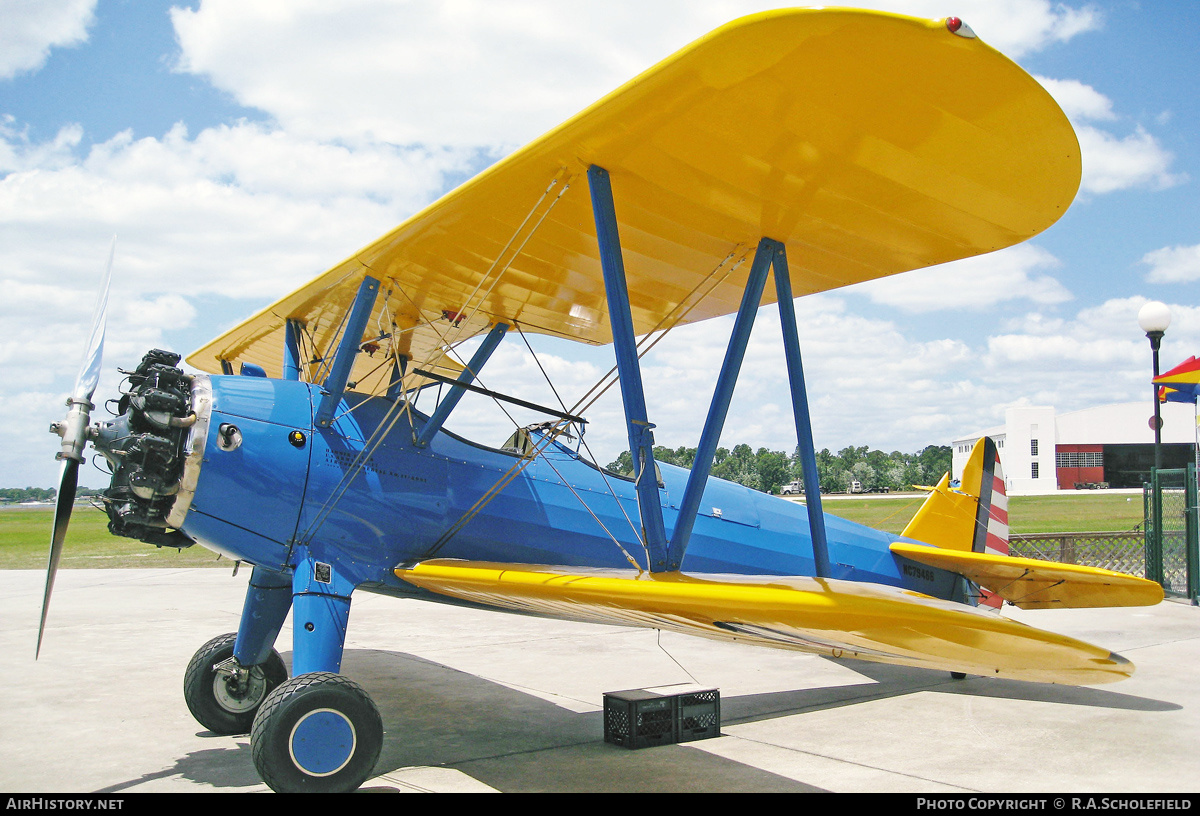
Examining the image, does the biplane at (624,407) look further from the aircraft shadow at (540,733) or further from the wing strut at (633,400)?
the aircraft shadow at (540,733)

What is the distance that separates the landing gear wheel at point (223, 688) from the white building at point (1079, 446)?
3052 inches

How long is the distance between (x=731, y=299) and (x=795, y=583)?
9.70 ft

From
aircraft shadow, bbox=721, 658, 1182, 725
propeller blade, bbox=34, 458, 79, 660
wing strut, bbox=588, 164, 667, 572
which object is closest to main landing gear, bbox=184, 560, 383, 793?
propeller blade, bbox=34, 458, 79, 660

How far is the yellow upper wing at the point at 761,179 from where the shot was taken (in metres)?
3.26

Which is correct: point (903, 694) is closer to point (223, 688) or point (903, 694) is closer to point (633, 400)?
point (633, 400)

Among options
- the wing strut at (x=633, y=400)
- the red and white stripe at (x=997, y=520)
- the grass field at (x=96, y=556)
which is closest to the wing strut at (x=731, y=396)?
the wing strut at (x=633, y=400)

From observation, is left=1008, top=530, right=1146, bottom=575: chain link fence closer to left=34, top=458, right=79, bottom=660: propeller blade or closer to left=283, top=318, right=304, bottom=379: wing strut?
left=283, top=318, right=304, bottom=379: wing strut

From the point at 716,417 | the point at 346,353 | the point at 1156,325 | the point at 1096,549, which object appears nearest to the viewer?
the point at 716,417

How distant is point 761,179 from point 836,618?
92.5 inches

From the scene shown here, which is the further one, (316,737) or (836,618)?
(316,737)

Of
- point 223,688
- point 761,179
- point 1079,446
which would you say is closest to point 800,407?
point 761,179

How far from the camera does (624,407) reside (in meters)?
4.41

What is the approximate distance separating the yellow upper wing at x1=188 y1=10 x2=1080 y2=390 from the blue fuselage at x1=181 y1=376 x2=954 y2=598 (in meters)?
0.74
